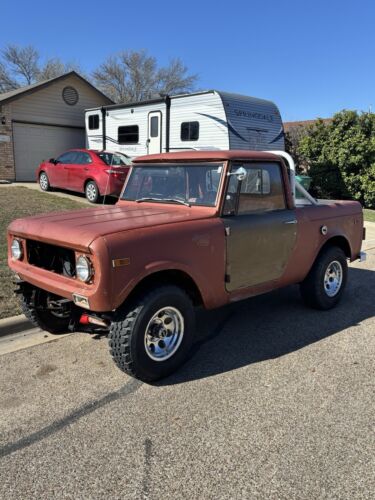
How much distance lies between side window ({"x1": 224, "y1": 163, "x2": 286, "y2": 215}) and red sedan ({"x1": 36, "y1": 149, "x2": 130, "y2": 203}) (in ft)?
24.5

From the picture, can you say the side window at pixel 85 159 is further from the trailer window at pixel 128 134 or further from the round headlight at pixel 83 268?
the round headlight at pixel 83 268

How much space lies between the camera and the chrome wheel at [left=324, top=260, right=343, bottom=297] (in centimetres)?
551

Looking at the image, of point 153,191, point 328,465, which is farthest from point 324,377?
point 153,191

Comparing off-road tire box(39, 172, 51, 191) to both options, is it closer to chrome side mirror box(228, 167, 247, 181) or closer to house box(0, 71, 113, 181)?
house box(0, 71, 113, 181)

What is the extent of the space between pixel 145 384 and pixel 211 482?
1.22 meters

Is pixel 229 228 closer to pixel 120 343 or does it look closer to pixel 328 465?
pixel 120 343

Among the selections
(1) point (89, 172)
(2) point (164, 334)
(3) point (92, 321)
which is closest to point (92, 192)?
(1) point (89, 172)

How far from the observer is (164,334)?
12.3 feet

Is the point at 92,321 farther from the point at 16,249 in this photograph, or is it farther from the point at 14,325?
the point at 14,325

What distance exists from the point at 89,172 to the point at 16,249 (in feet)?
29.1

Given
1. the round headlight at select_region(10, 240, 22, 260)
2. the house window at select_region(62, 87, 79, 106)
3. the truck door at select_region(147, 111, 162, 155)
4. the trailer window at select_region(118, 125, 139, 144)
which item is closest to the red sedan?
the truck door at select_region(147, 111, 162, 155)

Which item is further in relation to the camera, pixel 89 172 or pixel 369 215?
pixel 369 215

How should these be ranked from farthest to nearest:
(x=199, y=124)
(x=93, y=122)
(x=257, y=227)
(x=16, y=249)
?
(x=93, y=122) < (x=199, y=124) < (x=257, y=227) < (x=16, y=249)

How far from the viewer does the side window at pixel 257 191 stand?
4.23 metres
